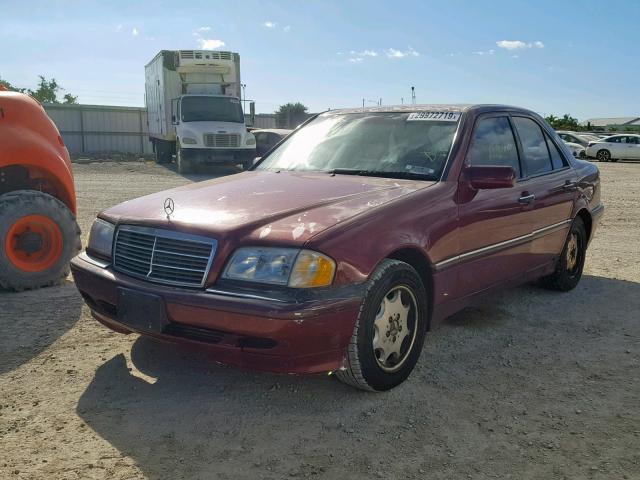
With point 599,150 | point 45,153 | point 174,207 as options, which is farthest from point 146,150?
point 174,207

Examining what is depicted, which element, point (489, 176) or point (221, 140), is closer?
point (489, 176)

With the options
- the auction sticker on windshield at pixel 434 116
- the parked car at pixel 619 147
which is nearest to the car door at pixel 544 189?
the auction sticker on windshield at pixel 434 116

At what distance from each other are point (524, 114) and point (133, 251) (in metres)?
3.27

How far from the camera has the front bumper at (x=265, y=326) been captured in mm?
2758

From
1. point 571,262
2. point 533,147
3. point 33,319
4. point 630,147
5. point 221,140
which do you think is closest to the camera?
point 33,319

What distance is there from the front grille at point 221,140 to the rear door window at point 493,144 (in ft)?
45.0

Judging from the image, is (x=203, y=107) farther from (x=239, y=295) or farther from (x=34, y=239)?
(x=239, y=295)

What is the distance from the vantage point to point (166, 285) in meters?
3.02

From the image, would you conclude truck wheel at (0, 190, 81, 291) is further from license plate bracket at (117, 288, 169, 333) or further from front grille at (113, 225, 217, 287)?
license plate bracket at (117, 288, 169, 333)

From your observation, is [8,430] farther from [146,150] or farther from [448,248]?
[146,150]

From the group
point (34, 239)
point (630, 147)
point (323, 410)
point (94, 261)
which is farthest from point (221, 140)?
point (630, 147)

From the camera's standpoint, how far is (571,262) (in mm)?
5438

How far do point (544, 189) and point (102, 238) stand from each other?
320 cm

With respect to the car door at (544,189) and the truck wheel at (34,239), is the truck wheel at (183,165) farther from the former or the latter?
the car door at (544,189)
